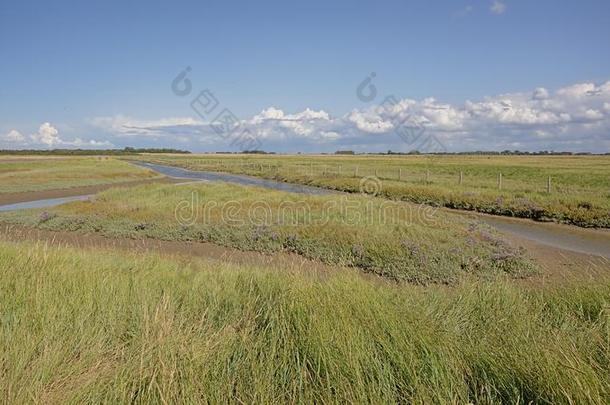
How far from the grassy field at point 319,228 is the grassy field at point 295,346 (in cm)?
249

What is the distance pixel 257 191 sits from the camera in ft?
87.9

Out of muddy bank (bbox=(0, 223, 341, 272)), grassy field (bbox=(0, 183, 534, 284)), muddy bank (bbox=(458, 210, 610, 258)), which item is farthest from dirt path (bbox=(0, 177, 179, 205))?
muddy bank (bbox=(458, 210, 610, 258))

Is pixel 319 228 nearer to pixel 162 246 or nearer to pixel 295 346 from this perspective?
pixel 162 246

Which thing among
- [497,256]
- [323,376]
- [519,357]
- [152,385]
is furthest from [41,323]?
[497,256]

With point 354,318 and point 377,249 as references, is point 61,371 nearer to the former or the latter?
point 354,318

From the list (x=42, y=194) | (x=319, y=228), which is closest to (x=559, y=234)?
(x=319, y=228)

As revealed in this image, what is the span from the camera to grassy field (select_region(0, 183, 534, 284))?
11.1m

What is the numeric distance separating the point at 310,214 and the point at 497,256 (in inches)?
333

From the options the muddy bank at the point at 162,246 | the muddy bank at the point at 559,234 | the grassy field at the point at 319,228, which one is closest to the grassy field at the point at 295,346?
the grassy field at the point at 319,228

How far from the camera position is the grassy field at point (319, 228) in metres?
11.1

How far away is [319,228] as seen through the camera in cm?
1445

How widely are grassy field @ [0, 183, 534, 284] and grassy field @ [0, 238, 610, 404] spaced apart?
249 centimetres

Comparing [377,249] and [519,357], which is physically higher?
[519,357]

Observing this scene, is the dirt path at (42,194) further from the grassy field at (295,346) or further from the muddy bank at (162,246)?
the grassy field at (295,346)
